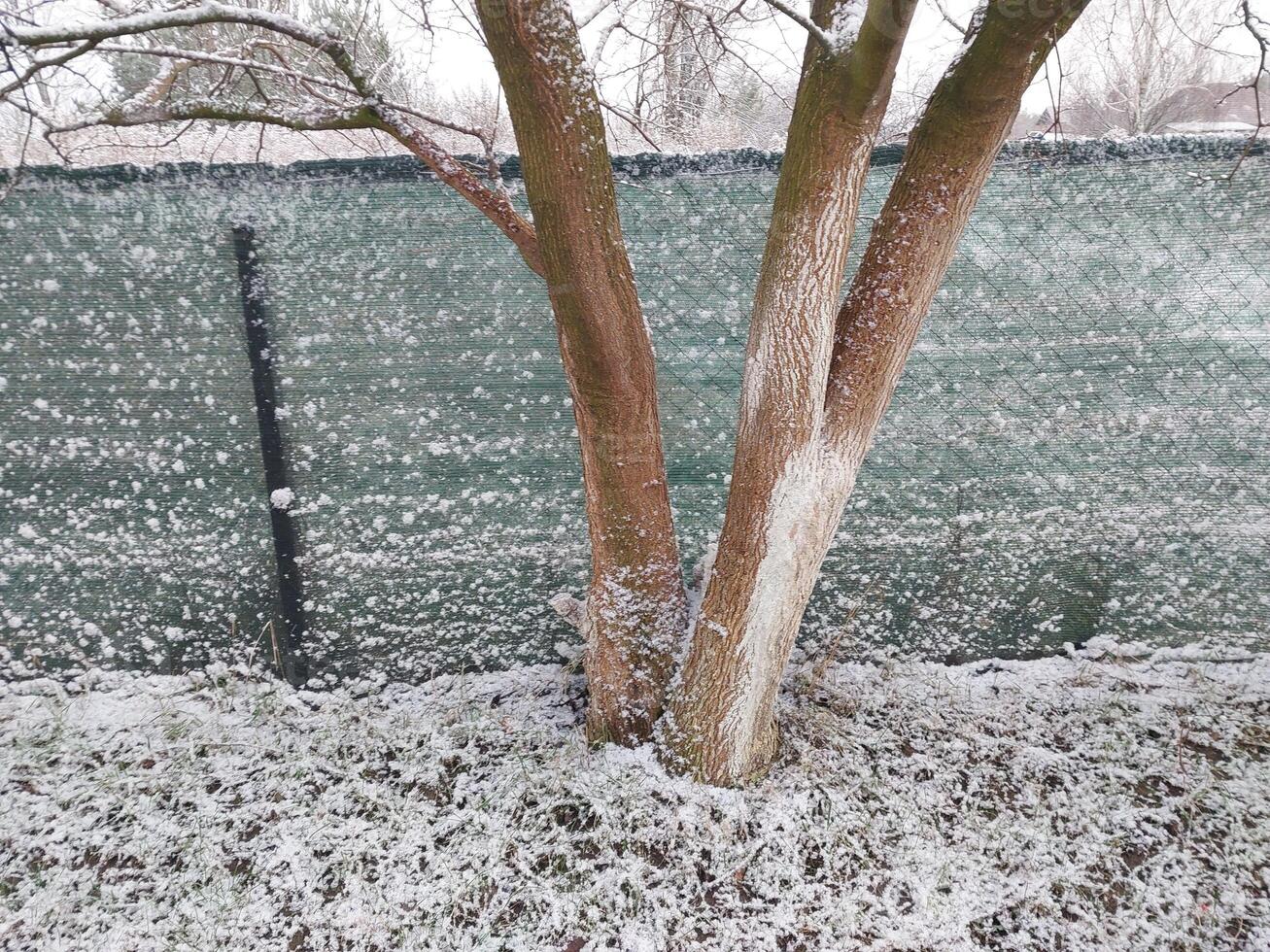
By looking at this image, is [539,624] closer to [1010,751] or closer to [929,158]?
[1010,751]

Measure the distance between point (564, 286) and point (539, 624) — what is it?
1.46 metres

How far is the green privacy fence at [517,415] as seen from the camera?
87.7 inches

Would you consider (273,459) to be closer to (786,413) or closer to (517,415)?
(517,415)

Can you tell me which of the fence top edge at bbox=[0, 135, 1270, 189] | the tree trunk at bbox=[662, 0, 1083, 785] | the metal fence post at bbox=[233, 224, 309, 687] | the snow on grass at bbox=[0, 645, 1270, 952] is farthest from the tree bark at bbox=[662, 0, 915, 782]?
the metal fence post at bbox=[233, 224, 309, 687]

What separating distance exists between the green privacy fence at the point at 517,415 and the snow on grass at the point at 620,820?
242mm

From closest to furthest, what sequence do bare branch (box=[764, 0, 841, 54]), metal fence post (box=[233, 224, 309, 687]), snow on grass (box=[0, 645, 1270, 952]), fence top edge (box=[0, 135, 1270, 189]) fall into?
bare branch (box=[764, 0, 841, 54]), snow on grass (box=[0, 645, 1270, 952]), fence top edge (box=[0, 135, 1270, 189]), metal fence post (box=[233, 224, 309, 687])

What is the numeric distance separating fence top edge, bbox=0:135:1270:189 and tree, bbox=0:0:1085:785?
0.23 metres

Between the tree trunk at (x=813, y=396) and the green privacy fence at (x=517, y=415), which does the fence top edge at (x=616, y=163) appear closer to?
the green privacy fence at (x=517, y=415)

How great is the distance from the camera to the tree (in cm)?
146

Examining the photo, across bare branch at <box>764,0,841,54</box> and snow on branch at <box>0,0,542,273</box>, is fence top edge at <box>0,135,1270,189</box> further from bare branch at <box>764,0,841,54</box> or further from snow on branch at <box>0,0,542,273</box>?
bare branch at <box>764,0,841,54</box>

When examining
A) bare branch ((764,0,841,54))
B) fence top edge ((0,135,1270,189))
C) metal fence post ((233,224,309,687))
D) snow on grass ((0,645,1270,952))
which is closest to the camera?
bare branch ((764,0,841,54))

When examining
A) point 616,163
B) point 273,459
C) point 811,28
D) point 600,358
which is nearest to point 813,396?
point 600,358

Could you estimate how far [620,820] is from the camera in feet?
6.55

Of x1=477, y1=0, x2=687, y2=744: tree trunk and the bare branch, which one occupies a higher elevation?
the bare branch
